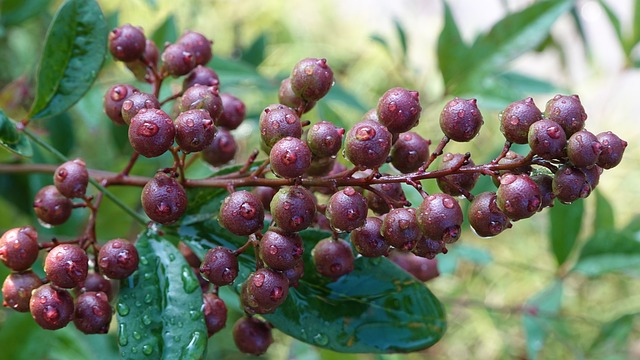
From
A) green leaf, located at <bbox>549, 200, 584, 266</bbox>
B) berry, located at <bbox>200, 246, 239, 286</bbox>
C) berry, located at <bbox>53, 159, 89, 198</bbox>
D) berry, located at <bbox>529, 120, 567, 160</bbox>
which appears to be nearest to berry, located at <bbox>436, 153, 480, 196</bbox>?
berry, located at <bbox>529, 120, 567, 160</bbox>

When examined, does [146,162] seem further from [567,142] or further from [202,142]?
[567,142]

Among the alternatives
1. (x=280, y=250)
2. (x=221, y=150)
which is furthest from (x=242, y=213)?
(x=221, y=150)

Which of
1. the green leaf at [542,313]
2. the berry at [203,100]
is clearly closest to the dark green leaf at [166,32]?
the berry at [203,100]

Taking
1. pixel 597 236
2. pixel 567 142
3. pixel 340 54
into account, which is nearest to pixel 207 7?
pixel 340 54

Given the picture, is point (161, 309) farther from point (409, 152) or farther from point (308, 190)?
point (409, 152)

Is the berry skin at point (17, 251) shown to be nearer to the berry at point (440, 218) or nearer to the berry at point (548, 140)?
the berry at point (440, 218)

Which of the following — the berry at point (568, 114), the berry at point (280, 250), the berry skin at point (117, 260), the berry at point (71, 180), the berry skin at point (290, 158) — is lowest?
the berry skin at point (117, 260)
